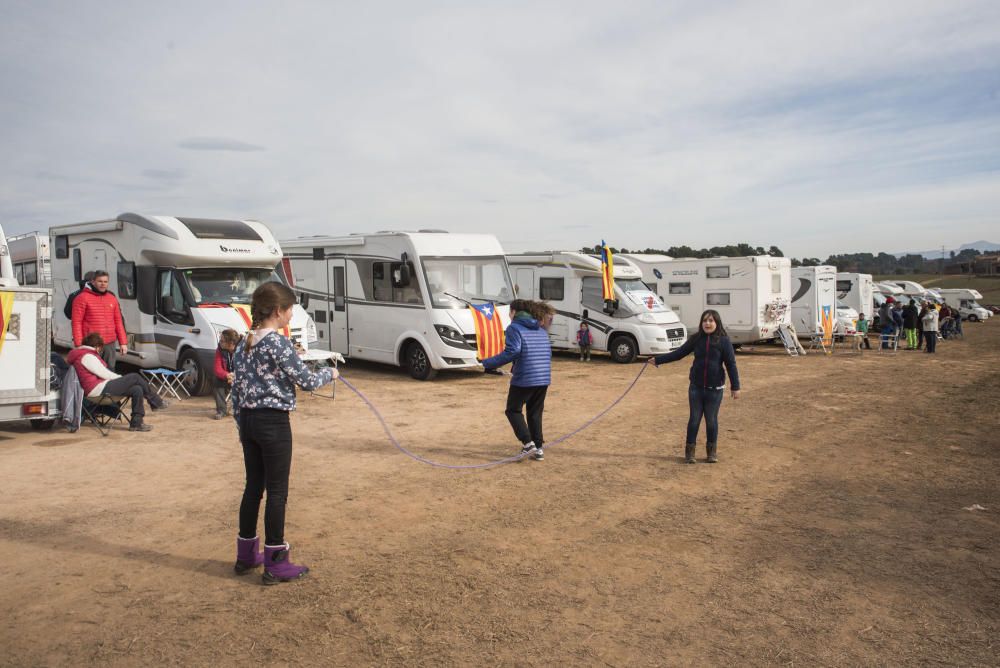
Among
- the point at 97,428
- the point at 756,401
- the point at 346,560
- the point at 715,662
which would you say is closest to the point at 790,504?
the point at 715,662

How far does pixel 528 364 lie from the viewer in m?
7.67

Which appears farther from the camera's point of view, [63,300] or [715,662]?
[63,300]

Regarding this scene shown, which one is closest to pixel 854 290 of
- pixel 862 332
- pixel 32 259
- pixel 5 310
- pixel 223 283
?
pixel 862 332

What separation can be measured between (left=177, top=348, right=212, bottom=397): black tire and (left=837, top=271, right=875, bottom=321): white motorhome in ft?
78.7

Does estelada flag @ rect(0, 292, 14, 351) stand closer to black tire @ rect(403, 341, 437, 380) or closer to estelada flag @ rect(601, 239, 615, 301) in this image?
black tire @ rect(403, 341, 437, 380)

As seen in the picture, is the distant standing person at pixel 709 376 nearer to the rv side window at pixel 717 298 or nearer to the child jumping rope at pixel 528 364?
the child jumping rope at pixel 528 364

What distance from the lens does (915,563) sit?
5.02m

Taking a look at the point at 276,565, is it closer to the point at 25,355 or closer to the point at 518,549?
Result: the point at 518,549

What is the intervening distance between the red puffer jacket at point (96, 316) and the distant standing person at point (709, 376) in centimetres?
727

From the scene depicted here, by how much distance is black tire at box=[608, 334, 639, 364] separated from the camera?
17.7 meters

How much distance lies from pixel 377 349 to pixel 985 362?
14.8m

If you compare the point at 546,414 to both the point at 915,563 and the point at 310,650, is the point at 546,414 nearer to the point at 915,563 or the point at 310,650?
the point at 915,563

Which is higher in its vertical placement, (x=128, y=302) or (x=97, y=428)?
(x=128, y=302)

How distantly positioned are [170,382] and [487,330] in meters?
5.31
